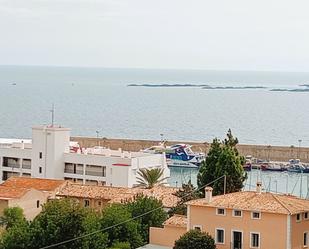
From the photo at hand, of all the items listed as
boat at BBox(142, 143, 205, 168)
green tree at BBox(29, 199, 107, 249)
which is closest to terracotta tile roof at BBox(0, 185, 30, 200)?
green tree at BBox(29, 199, 107, 249)

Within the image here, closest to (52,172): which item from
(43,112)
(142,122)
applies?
(142,122)

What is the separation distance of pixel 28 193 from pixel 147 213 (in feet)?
24.5

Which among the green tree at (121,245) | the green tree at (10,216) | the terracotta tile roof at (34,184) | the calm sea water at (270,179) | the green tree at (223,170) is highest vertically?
the green tree at (223,170)

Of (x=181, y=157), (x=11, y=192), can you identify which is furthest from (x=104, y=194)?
(x=181, y=157)

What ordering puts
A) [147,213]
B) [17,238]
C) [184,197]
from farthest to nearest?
[184,197] < [147,213] < [17,238]

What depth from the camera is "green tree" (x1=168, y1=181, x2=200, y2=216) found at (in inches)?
1481

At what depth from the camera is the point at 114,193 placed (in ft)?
140

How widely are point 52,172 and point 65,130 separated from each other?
111 inches

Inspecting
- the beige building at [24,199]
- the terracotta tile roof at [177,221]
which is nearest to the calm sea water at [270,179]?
the beige building at [24,199]

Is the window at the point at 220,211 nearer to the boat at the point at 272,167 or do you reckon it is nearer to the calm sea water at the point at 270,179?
the calm sea water at the point at 270,179

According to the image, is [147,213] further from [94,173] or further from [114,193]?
[94,173]

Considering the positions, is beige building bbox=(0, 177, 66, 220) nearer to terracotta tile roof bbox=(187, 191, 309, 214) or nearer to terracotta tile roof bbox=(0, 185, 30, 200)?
terracotta tile roof bbox=(0, 185, 30, 200)

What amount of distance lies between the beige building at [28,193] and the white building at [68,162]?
36.1 ft

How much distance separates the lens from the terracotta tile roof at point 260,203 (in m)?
30.1
